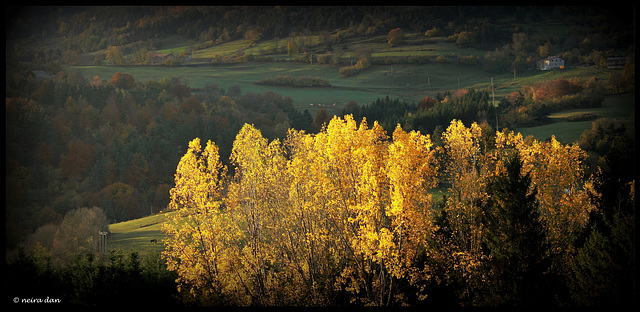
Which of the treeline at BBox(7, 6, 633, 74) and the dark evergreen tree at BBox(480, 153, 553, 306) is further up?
the treeline at BBox(7, 6, 633, 74)

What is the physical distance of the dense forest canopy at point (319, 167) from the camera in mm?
25469

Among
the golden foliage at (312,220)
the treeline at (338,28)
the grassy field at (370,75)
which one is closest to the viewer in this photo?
the golden foliage at (312,220)

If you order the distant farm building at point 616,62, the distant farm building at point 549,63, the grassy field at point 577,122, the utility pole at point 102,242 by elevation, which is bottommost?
the utility pole at point 102,242

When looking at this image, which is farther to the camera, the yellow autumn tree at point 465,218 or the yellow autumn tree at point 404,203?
the yellow autumn tree at point 465,218

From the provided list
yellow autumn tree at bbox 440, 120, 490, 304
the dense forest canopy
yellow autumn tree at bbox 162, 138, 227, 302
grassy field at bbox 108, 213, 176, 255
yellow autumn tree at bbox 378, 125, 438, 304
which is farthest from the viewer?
grassy field at bbox 108, 213, 176, 255

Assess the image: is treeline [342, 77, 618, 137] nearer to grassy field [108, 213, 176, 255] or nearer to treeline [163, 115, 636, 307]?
grassy field [108, 213, 176, 255]

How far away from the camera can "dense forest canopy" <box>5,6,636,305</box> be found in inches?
1003

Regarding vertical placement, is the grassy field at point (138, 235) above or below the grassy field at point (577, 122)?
below

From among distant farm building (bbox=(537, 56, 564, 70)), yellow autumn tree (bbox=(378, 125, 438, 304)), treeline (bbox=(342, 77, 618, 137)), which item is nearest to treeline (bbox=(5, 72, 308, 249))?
treeline (bbox=(342, 77, 618, 137))

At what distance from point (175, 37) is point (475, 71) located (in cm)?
6525

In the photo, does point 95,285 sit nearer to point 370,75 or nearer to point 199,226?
point 199,226

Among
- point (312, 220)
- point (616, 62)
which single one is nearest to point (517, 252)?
point (312, 220)

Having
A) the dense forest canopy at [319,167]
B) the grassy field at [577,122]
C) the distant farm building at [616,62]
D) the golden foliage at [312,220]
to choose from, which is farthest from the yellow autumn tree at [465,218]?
the distant farm building at [616,62]

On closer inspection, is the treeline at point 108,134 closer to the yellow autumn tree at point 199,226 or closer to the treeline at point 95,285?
the treeline at point 95,285
